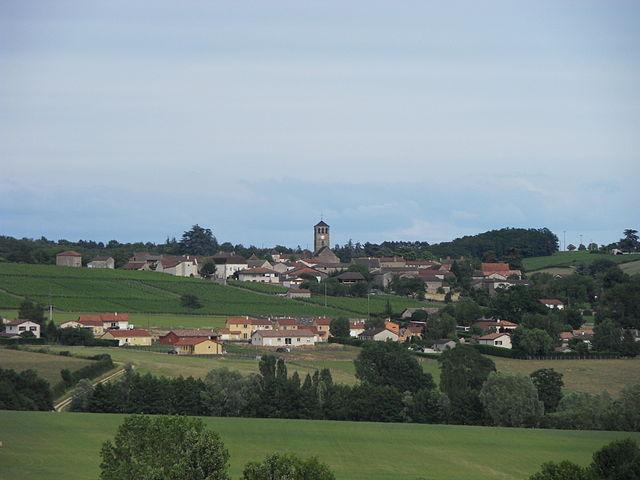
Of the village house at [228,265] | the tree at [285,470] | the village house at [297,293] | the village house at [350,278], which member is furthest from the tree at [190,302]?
the tree at [285,470]

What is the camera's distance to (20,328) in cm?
8650

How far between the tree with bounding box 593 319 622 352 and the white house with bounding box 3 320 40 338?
34463mm

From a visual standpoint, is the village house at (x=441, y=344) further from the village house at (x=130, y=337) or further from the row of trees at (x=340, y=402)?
the row of trees at (x=340, y=402)

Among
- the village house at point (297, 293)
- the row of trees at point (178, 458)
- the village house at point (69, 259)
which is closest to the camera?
the row of trees at point (178, 458)

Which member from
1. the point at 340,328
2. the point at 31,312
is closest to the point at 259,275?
the point at 340,328

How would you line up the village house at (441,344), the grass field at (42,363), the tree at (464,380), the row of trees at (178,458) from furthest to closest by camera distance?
the village house at (441,344), the grass field at (42,363), the tree at (464,380), the row of trees at (178,458)

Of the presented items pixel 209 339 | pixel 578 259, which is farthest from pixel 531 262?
pixel 209 339

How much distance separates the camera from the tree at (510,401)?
60.2m

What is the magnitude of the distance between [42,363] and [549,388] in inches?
955


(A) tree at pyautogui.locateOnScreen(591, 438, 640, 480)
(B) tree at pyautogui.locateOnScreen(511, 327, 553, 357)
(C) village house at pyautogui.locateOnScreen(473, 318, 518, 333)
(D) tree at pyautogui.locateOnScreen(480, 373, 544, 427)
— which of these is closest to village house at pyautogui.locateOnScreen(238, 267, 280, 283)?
(C) village house at pyautogui.locateOnScreen(473, 318, 518, 333)

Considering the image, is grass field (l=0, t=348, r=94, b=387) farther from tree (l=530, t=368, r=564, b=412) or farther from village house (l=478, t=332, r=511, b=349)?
village house (l=478, t=332, r=511, b=349)

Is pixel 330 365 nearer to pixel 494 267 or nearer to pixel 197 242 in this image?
pixel 494 267

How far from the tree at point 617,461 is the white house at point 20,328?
5040cm

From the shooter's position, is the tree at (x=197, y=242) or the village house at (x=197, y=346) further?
the tree at (x=197, y=242)
